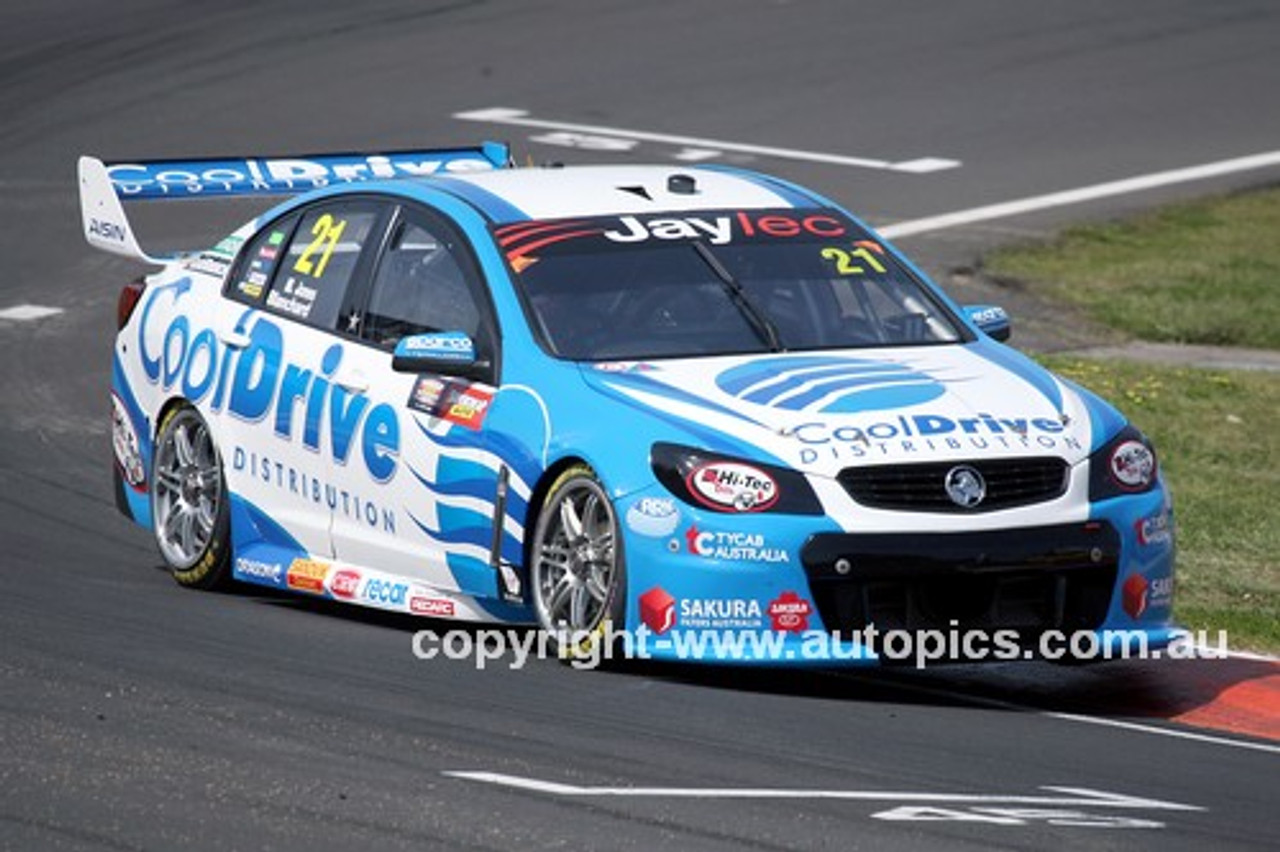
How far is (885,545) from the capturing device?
8844mm

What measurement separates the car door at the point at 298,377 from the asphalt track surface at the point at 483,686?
395 mm

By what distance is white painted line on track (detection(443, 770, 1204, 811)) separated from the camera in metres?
7.29

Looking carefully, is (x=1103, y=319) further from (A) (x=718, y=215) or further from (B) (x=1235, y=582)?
(A) (x=718, y=215)

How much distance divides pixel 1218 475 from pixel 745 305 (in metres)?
4.40

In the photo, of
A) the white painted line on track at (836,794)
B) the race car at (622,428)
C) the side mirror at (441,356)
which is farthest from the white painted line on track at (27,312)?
the white painted line on track at (836,794)

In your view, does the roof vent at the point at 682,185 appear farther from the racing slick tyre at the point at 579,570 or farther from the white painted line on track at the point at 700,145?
the white painted line on track at the point at 700,145

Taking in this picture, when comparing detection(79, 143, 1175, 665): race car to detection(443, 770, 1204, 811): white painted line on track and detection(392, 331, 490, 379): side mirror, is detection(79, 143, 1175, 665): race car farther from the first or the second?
detection(443, 770, 1204, 811): white painted line on track

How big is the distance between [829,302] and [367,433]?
1.62 meters

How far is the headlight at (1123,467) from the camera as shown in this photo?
9.23 metres

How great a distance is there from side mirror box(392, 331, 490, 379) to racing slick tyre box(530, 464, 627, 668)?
0.62 m

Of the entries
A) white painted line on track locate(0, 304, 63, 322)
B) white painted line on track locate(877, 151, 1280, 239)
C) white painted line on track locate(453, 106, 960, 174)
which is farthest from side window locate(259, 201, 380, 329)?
white painted line on track locate(453, 106, 960, 174)

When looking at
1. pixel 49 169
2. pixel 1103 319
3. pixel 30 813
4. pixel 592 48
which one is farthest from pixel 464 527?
pixel 592 48

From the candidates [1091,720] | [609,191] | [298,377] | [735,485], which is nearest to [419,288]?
[298,377]

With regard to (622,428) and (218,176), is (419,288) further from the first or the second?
(218,176)
